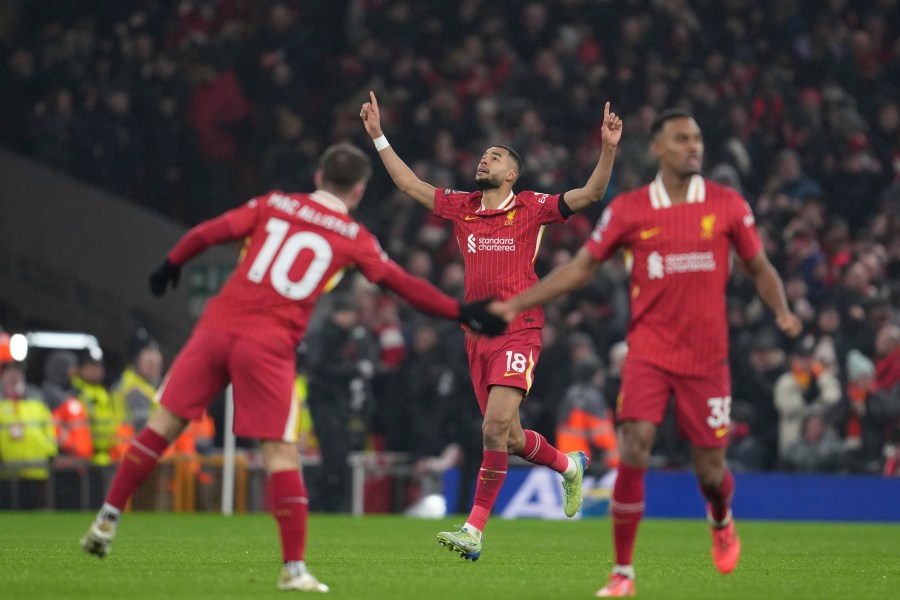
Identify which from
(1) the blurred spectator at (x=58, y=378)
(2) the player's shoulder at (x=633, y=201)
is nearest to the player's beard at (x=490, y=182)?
(2) the player's shoulder at (x=633, y=201)

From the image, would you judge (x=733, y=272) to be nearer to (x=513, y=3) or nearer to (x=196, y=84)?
(x=513, y=3)

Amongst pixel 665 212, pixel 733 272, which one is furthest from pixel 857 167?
pixel 665 212

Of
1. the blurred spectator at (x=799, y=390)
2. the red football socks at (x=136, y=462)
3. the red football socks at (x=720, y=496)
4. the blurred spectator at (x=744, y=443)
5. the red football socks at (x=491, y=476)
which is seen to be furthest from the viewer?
the blurred spectator at (x=744, y=443)

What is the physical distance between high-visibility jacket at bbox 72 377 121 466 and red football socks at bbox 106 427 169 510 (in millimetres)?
11180

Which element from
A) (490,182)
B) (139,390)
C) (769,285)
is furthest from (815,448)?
(769,285)

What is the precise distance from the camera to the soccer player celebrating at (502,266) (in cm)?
1043

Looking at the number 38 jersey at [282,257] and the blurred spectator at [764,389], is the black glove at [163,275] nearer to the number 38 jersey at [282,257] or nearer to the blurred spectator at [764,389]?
the number 38 jersey at [282,257]

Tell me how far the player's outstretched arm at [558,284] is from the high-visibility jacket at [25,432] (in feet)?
38.1

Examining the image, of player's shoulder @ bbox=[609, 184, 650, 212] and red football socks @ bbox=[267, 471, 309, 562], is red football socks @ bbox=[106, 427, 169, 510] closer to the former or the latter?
red football socks @ bbox=[267, 471, 309, 562]

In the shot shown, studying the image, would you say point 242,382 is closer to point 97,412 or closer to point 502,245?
point 502,245

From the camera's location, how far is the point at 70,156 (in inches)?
888

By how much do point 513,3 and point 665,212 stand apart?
17143 millimetres

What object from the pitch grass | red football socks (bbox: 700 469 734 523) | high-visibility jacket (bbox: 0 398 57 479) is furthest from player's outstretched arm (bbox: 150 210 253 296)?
high-visibility jacket (bbox: 0 398 57 479)

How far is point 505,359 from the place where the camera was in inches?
413
